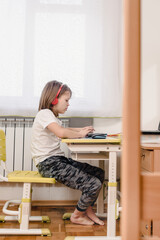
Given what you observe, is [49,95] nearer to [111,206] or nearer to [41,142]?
[41,142]

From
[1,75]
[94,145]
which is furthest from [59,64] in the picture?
[94,145]

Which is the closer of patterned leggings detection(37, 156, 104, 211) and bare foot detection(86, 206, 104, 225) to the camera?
patterned leggings detection(37, 156, 104, 211)

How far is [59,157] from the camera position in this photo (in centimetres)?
204

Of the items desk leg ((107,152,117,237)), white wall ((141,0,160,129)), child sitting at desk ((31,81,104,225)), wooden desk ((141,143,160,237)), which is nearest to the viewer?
wooden desk ((141,143,160,237))

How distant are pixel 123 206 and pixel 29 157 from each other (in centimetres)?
194

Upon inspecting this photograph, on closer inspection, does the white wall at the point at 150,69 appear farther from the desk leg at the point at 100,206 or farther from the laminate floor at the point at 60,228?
the laminate floor at the point at 60,228

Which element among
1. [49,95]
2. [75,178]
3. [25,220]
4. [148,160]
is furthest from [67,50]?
[25,220]

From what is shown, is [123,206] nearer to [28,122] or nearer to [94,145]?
[94,145]

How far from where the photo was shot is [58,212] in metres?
2.33

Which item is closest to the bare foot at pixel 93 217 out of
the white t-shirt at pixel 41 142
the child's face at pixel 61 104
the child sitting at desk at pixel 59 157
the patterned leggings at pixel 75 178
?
the child sitting at desk at pixel 59 157

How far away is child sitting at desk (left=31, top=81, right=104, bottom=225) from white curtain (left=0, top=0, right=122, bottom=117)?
32 centimetres

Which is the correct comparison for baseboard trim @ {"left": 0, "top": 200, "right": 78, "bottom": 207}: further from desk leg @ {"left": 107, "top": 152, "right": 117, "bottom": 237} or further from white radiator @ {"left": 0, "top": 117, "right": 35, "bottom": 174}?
desk leg @ {"left": 107, "top": 152, "right": 117, "bottom": 237}

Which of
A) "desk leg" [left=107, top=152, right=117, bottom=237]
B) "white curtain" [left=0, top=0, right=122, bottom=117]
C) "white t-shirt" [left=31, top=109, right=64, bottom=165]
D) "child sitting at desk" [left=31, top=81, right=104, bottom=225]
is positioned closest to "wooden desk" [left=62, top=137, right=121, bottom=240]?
"desk leg" [left=107, top=152, right=117, bottom=237]

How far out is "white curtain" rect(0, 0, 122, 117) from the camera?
2.40 meters
